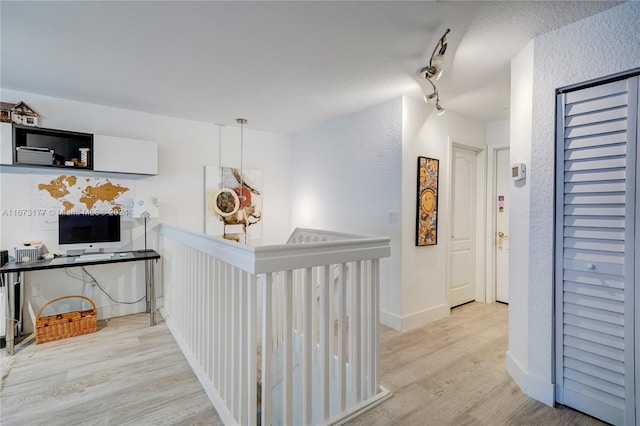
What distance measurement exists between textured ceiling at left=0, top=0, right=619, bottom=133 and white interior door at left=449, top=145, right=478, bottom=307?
2.54 ft

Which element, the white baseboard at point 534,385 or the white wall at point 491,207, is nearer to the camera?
the white baseboard at point 534,385

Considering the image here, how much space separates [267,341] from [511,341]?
1.88 meters

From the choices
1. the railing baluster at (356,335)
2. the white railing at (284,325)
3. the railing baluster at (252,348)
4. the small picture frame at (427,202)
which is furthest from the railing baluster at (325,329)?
the small picture frame at (427,202)

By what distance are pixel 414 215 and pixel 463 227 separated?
3.59 feet

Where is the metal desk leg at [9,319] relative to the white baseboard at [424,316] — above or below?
above

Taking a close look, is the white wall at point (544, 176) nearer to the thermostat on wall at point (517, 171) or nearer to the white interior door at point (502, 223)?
the thermostat on wall at point (517, 171)

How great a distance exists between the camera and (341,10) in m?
1.68

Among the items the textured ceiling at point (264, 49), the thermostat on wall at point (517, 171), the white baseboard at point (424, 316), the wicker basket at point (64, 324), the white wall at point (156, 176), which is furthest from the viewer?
the white baseboard at point (424, 316)

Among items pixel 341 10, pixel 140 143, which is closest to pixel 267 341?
pixel 341 10

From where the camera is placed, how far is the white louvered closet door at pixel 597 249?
5.27ft

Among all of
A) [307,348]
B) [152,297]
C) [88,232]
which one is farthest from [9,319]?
[307,348]

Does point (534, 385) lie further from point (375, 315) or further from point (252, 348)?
point (252, 348)

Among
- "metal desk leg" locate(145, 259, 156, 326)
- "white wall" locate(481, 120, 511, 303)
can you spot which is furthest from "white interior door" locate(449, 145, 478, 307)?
"metal desk leg" locate(145, 259, 156, 326)

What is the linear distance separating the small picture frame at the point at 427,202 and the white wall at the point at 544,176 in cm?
107
